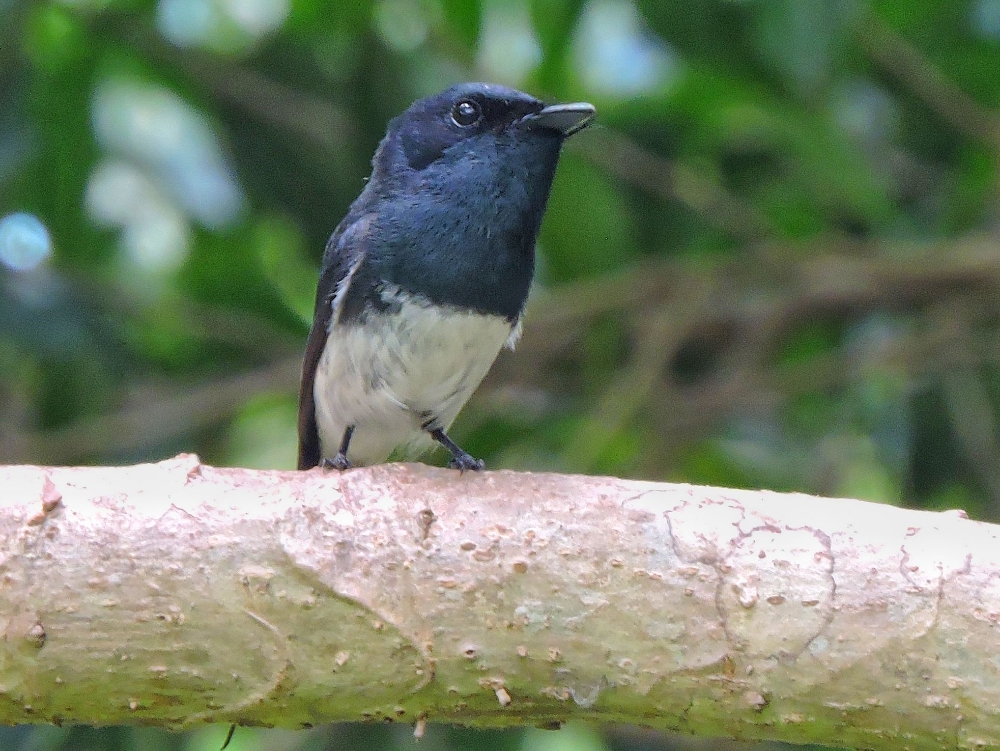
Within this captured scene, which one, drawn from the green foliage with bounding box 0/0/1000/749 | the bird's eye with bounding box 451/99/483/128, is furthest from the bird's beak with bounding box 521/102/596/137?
the green foliage with bounding box 0/0/1000/749

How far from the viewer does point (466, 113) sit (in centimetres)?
307

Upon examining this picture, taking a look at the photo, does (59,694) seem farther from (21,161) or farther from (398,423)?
(21,161)

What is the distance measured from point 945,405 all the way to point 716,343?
0.78 meters

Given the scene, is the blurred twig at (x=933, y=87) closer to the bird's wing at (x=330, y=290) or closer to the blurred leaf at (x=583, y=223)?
the blurred leaf at (x=583, y=223)

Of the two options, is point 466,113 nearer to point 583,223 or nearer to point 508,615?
point 583,223

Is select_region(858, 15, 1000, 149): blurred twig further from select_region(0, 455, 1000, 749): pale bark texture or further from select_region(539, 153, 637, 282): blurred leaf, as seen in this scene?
select_region(0, 455, 1000, 749): pale bark texture

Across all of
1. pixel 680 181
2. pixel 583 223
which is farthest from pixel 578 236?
Result: pixel 680 181

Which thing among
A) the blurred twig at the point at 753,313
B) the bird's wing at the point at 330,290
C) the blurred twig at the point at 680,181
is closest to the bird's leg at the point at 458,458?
the bird's wing at the point at 330,290

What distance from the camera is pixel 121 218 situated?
436 cm

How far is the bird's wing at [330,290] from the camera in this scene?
3000 mm

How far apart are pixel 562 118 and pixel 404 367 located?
64 cm

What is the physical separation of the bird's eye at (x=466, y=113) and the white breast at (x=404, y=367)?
47 centimetres

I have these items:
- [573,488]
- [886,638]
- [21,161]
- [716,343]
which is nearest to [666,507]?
[573,488]

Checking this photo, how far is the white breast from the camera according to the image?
289 cm
